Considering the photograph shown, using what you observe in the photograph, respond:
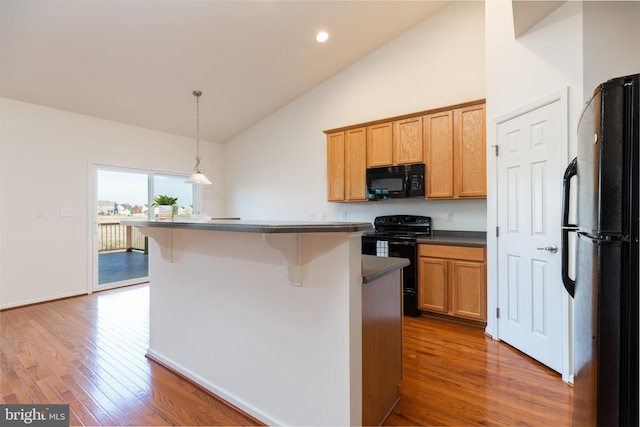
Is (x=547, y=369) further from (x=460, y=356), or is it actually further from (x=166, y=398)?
(x=166, y=398)

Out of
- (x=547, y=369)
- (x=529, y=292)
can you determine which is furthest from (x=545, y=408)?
(x=529, y=292)

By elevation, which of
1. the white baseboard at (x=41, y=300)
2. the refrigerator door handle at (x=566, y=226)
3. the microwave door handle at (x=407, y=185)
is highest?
the microwave door handle at (x=407, y=185)

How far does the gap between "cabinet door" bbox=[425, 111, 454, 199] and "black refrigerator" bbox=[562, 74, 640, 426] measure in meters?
2.59

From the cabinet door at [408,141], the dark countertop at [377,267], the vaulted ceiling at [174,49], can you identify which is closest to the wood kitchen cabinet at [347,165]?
the cabinet door at [408,141]

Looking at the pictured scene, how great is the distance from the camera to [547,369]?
2.17 meters

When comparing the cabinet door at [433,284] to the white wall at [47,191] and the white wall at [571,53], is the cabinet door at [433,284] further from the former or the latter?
the white wall at [47,191]

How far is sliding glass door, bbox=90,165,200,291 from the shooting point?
14.9 ft

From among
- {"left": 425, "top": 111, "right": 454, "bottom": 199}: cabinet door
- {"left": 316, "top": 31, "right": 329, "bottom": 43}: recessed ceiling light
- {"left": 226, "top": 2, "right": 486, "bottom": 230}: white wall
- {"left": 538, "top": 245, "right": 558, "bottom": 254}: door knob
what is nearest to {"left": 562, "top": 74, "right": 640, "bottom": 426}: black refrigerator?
{"left": 538, "top": 245, "right": 558, "bottom": 254}: door knob

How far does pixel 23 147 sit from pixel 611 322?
5.66 meters

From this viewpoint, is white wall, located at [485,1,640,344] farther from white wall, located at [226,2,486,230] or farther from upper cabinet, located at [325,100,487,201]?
white wall, located at [226,2,486,230]

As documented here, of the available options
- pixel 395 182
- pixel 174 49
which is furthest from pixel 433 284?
pixel 174 49

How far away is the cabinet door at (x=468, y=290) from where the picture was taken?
2.93 metres

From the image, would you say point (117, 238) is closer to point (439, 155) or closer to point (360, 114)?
point (360, 114)

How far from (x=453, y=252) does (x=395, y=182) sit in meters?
1.15
